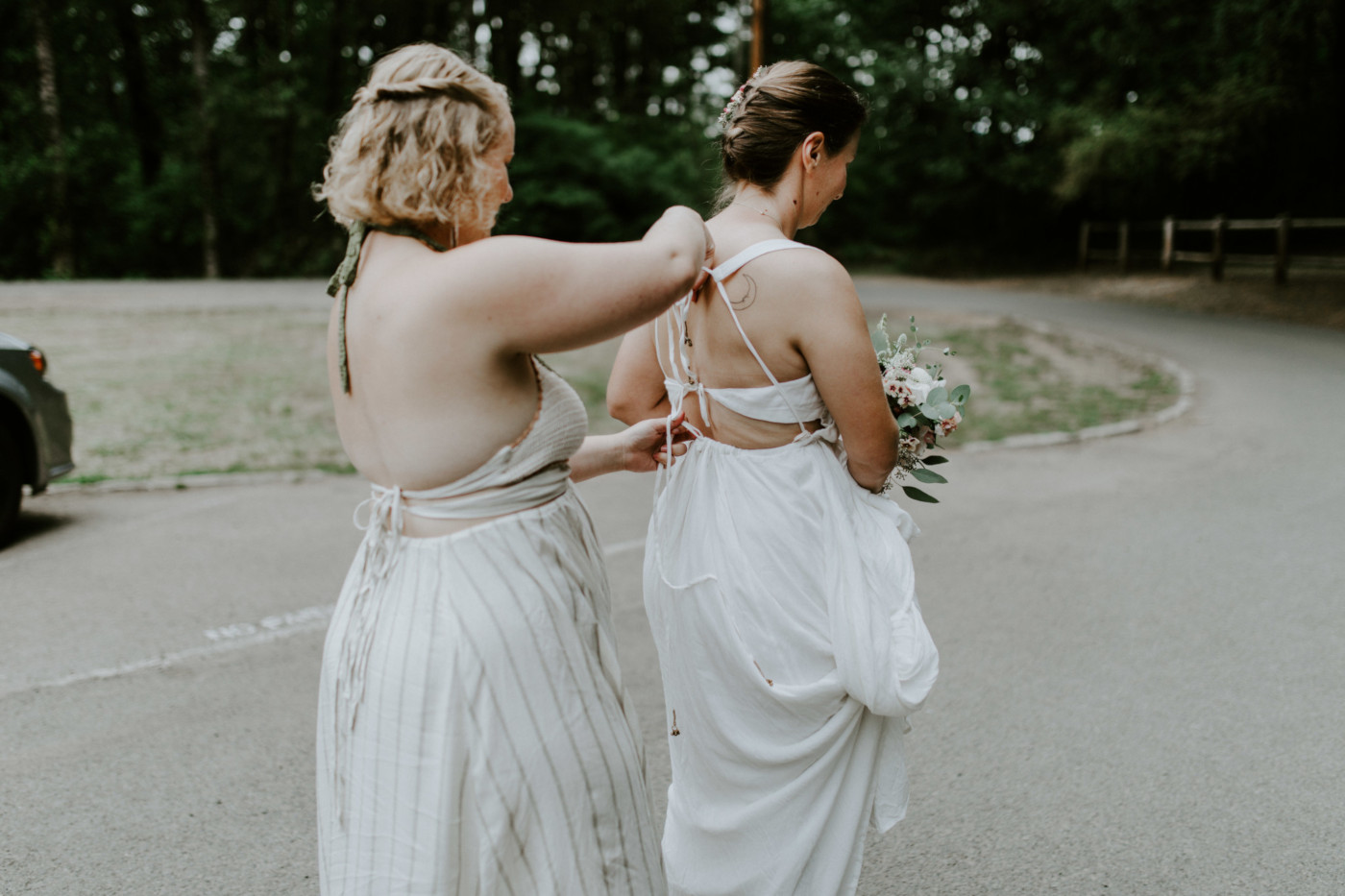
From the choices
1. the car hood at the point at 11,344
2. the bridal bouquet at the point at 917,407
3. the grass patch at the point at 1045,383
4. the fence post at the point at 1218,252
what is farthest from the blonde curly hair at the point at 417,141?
the fence post at the point at 1218,252

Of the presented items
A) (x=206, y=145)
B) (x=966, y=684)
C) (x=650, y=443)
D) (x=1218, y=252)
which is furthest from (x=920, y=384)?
(x=206, y=145)

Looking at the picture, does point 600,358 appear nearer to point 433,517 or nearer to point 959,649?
point 959,649

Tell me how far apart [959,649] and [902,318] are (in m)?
13.4

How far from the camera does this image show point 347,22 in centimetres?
3116

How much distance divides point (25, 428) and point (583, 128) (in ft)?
75.3

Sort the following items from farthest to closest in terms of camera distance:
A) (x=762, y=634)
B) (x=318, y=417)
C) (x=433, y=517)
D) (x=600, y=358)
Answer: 1. (x=600, y=358)
2. (x=318, y=417)
3. (x=762, y=634)
4. (x=433, y=517)

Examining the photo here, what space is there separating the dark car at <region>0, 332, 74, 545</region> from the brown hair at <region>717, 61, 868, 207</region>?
5500 millimetres

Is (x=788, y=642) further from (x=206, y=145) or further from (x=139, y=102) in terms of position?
(x=139, y=102)

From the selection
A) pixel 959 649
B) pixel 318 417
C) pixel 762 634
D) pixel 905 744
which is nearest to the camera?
pixel 762 634

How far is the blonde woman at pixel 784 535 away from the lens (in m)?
2.21

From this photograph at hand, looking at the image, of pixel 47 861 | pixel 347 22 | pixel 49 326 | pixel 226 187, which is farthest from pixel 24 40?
pixel 47 861

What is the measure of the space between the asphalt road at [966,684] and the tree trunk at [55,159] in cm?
2444

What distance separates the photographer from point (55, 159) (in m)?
27.2

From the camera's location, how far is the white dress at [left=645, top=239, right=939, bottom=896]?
7.49 ft
